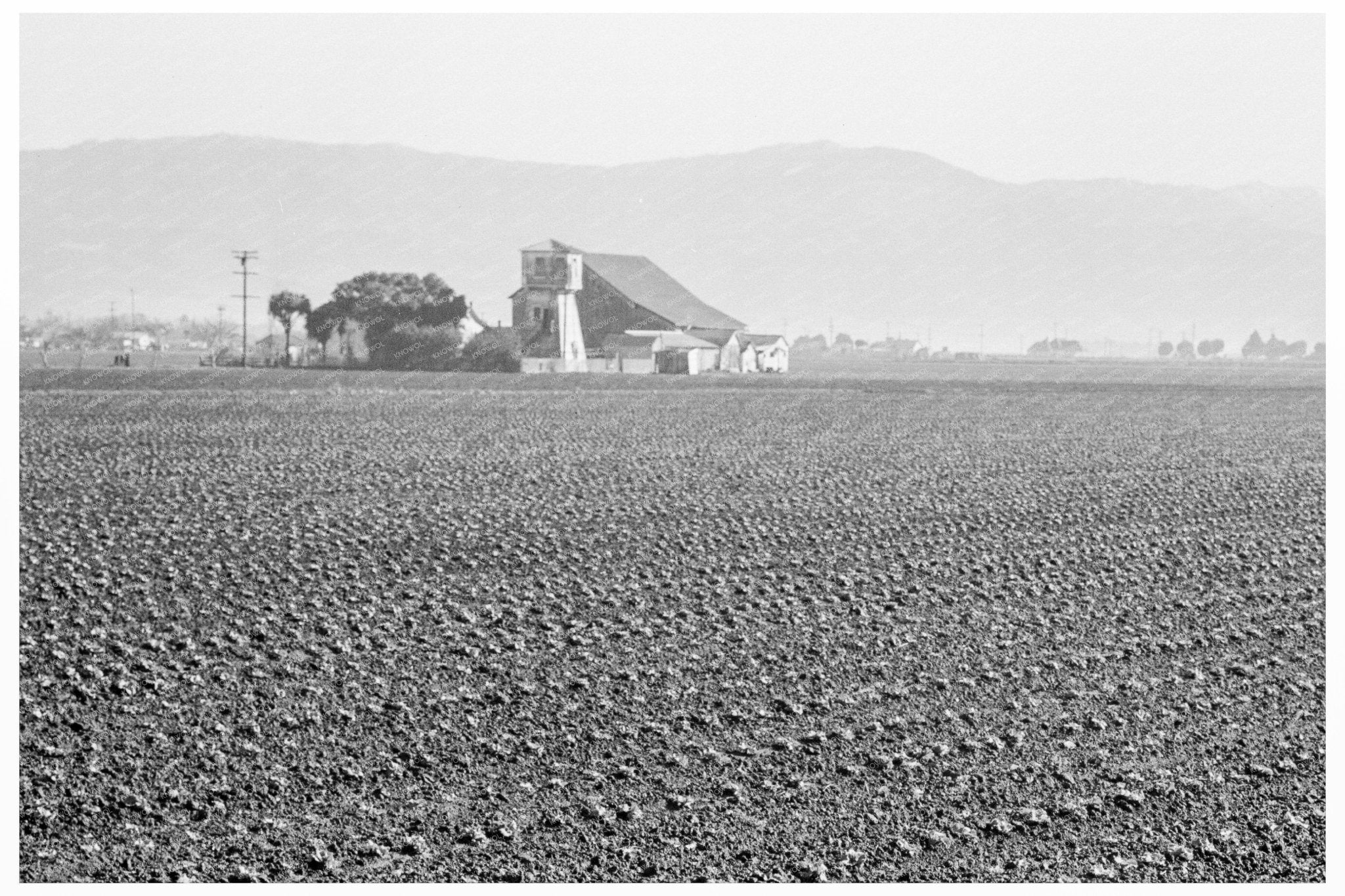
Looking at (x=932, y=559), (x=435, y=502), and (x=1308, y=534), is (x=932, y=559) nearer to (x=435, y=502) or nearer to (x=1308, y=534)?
(x=1308, y=534)

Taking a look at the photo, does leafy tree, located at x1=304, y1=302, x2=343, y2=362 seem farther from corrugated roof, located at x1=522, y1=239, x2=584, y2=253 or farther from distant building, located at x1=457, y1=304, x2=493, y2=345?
corrugated roof, located at x1=522, y1=239, x2=584, y2=253

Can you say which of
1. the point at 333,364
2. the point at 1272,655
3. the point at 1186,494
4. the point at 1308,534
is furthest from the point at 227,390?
the point at 1272,655

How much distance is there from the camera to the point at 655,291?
342 ft

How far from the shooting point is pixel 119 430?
37406 mm

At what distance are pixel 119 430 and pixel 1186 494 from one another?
82.5 feet

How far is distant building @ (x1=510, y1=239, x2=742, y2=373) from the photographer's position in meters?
82.1

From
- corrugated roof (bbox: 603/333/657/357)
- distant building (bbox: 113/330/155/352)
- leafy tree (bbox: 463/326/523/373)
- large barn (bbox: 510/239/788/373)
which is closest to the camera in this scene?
large barn (bbox: 510/239/788/373)

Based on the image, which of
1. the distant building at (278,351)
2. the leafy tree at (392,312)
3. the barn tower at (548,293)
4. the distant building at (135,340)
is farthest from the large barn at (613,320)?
the distant building at (135,340)

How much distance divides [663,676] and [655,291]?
9242cm

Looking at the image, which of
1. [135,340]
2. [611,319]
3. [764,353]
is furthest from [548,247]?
[135,340]

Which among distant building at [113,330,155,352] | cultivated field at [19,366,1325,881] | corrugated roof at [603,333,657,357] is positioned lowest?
cultivated field at [19,366,1325,881]

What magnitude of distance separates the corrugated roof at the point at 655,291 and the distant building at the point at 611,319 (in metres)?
0.09

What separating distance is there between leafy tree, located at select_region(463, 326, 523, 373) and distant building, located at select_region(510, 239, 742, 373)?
0.54m

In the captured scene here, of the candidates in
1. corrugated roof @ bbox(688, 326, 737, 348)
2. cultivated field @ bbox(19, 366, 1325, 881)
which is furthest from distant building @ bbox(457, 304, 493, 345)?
cultivated field @ bbox(19, 366, 1325, 881)
